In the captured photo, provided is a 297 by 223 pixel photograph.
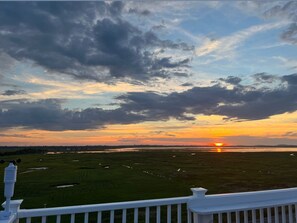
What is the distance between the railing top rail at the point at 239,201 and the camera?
12.3 feet

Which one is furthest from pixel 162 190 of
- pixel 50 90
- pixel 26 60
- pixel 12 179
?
pixel 12 179

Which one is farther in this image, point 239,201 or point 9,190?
point 239,201

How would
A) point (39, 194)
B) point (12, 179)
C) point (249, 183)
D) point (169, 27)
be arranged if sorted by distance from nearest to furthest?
1. point (12, 179)
2. point (169, 27)
3. point (39, 194)
4. point (249, 183)

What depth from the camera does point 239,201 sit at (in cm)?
388

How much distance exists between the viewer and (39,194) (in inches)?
638

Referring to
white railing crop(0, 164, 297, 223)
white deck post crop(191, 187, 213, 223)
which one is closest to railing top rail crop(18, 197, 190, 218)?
white railing crop(0, 164, 297, 223)

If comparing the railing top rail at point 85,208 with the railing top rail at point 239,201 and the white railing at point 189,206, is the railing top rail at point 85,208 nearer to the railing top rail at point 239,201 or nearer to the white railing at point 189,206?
the white railing at point 189,206

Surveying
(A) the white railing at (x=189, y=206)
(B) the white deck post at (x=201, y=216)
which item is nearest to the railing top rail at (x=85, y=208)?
(A) the white railing at (x=189, y=206)

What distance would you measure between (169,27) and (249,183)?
50.1 ft

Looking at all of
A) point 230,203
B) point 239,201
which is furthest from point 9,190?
point 239,201

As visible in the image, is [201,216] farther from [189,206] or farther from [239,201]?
[239,201]

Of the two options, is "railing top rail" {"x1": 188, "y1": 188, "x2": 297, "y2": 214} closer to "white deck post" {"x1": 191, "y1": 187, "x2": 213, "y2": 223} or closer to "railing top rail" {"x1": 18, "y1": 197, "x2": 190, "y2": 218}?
"white deck post" {"x1": 191, "y1": 187, "x2": 213, "y2": 223}

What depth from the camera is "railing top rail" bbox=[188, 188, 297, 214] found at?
147 inches

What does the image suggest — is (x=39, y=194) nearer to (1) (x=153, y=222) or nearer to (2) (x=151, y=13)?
(1) (x=153, y=222)
